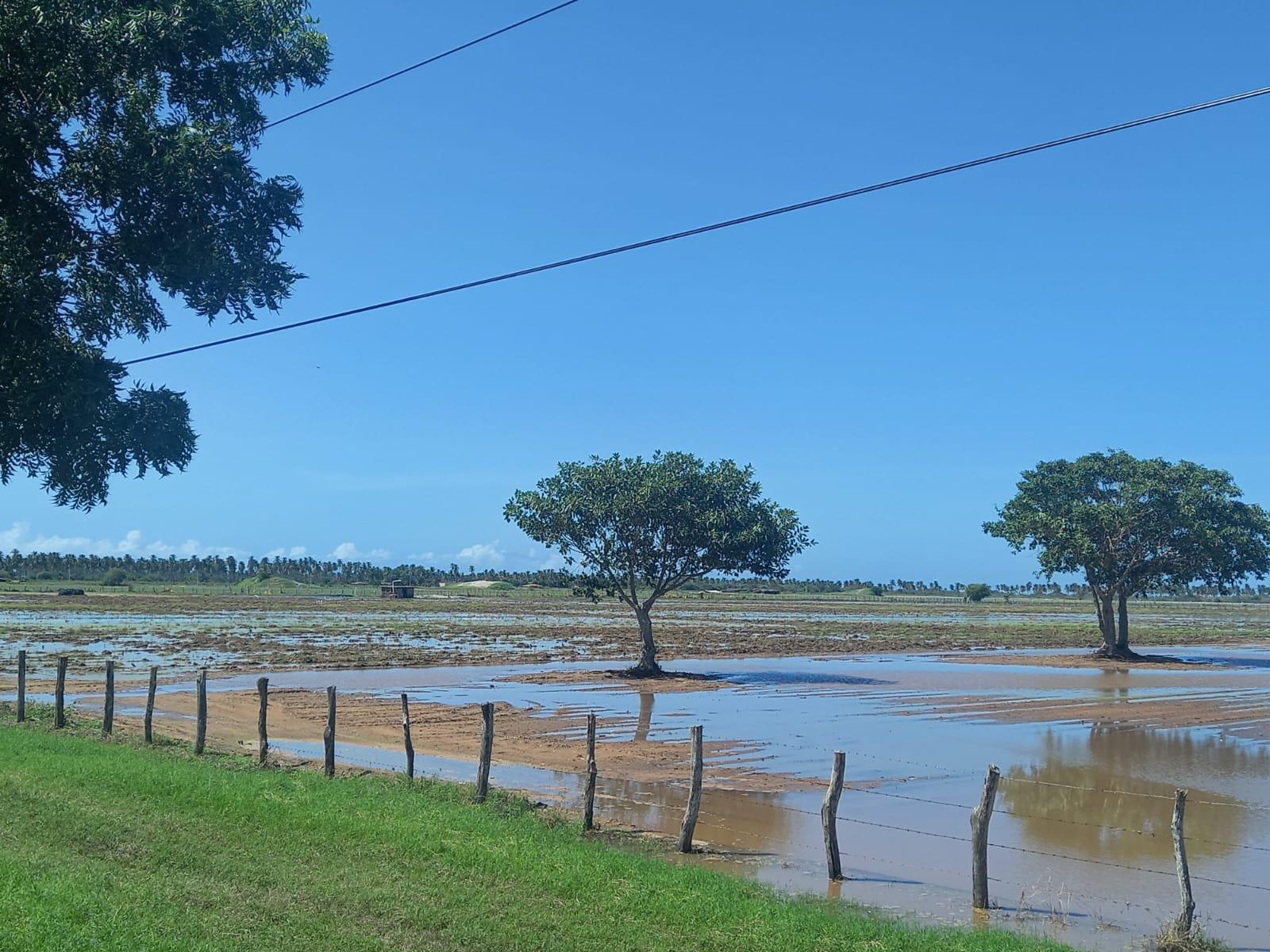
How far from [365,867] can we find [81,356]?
660cm

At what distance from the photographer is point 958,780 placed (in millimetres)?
22875

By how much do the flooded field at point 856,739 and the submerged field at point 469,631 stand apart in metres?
0.63

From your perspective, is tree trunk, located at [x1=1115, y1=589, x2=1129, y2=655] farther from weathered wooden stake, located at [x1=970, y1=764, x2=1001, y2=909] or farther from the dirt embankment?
weathered wooden stake, located at [x1=970, y1=764, x2=1001, y2=909]

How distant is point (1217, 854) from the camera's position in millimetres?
17125

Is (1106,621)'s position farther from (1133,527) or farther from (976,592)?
(976,592)

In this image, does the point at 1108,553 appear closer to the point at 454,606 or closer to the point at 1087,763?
the point at 1087,763

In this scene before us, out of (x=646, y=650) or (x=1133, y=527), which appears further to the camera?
(x=1133, y=527)

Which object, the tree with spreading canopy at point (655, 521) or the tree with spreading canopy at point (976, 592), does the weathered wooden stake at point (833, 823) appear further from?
the tree with spreading canopy at point (976, 592)

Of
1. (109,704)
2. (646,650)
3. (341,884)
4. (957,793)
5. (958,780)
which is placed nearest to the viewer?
(341,884)

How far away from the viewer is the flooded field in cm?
1569

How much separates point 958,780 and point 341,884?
1474cm

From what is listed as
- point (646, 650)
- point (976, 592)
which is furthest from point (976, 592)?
point (646, 650)

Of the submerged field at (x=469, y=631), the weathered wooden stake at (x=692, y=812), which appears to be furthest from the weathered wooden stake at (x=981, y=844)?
the submerged field at (x=469, y=631)

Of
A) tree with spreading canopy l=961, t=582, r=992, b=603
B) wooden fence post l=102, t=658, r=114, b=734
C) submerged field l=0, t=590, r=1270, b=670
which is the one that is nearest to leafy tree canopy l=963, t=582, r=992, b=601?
tree with spreading canopy l=961, t=582, r=992, b=603
